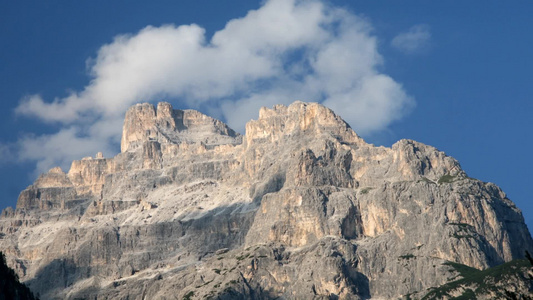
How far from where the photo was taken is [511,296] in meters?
102

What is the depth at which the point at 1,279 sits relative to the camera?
19825cm

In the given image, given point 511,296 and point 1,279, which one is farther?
point 1,279

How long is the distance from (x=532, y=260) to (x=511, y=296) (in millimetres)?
4264

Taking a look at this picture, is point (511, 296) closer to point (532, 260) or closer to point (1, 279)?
point (532, 260)

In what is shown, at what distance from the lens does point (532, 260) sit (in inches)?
4053

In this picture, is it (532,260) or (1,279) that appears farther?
(1,279)

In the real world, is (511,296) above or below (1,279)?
below

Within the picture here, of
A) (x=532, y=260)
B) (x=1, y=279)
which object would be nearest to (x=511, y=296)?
(x=532, y=260)

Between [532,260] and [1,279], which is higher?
[1,279]

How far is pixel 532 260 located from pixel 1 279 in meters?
123

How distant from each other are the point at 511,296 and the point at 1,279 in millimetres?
122071
